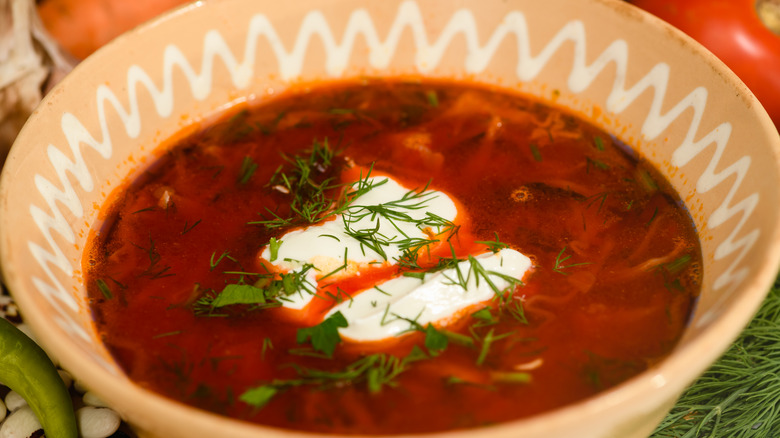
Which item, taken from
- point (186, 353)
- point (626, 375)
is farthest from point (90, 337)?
point (626, 375)

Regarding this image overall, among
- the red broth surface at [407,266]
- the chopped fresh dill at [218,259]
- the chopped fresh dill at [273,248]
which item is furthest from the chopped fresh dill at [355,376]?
the chopped fresh dill at [218,259]

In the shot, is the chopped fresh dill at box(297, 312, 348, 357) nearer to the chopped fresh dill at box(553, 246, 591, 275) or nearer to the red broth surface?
the red broth surface

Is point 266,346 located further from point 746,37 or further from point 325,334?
point 746,37

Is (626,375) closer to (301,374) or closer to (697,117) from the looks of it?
(301,374)

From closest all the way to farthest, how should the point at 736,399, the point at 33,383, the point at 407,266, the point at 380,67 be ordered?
1. the point at 33,383
2. the point at 407,266
3. the point at 736,399
4. the point at 380,67

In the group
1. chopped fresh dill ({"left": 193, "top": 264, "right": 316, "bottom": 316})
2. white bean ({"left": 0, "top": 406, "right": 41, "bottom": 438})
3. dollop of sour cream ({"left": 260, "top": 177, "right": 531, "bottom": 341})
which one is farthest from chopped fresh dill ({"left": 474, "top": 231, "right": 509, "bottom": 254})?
white bean ({"left": 0, "top": 406, "right": 41, "bottom": 438})

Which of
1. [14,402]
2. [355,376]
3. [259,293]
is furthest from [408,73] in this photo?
[14,402]
